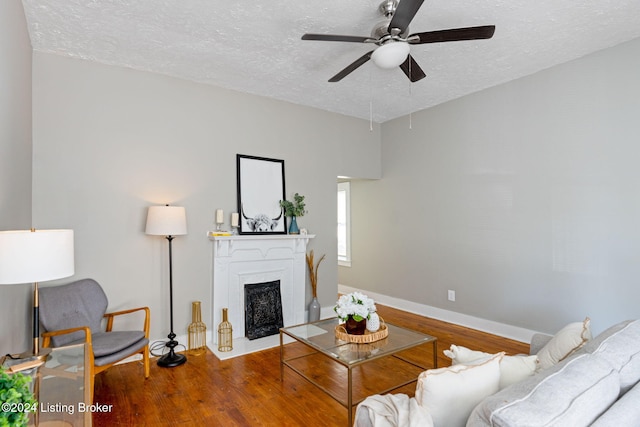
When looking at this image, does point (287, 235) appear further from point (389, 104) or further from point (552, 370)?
point (552, 370)

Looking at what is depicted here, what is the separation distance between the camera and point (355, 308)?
2.63 metres

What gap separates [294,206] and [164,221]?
1.73 meters

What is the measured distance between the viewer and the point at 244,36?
2.93m

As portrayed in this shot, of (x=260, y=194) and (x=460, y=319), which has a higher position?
(x=260, y=194)

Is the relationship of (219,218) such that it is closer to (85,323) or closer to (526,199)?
(85,323)

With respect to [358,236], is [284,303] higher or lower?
lower

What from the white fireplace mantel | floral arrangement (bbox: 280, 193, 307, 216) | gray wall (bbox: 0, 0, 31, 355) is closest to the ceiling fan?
gray wall (bbox: 0, 0, 31, 355)

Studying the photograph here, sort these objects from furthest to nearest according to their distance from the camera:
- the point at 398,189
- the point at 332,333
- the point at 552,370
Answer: the point at 398,189
the point at 332,333
the point at 552,370

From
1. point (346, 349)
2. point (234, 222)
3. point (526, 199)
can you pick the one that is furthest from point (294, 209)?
point (526, 199)

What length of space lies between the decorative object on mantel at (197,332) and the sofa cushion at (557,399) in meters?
3.15

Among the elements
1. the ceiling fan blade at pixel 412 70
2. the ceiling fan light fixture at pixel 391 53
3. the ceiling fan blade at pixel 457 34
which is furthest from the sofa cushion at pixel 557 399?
the ceiling fan blade at pixel 412 70

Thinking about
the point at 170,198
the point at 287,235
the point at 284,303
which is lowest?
the point at 284,303

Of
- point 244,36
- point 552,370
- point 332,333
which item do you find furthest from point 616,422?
point 244,36

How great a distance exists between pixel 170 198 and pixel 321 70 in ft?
6.90
